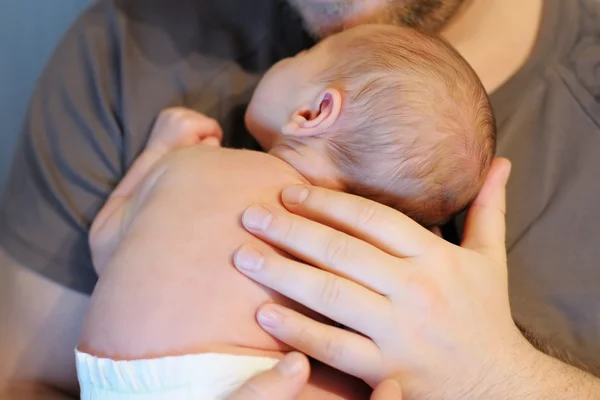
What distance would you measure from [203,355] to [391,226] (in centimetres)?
26

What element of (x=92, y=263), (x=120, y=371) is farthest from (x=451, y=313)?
(x=92, y=263)

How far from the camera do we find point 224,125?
1.01 metres

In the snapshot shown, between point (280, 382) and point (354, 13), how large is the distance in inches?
25.6

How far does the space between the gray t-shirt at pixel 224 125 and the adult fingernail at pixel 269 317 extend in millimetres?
357

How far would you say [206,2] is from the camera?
1055mm

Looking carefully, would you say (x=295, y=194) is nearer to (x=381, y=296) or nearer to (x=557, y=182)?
(x=381, y=296)

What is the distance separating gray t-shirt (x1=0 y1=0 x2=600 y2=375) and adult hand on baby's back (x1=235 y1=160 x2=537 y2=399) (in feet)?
0.51

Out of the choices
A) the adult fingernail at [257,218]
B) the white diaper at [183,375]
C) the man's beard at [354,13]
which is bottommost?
the white diaper at [183,375]

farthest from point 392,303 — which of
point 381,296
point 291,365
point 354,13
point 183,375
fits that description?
point 354,13

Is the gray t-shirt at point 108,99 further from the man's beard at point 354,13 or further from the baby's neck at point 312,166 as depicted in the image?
the baby's neck at point 312,166

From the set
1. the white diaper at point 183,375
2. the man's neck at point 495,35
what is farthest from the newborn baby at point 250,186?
the man's neck at point 495,35

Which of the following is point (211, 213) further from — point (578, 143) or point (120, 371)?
point (578, 143)

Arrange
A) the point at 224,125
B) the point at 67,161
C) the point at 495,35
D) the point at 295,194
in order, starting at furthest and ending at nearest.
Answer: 1. the point at 495,35
2. the point at 224,125
3. the point at 67,161
4. the point at 295,194

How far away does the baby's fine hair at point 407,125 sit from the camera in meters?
0.75
